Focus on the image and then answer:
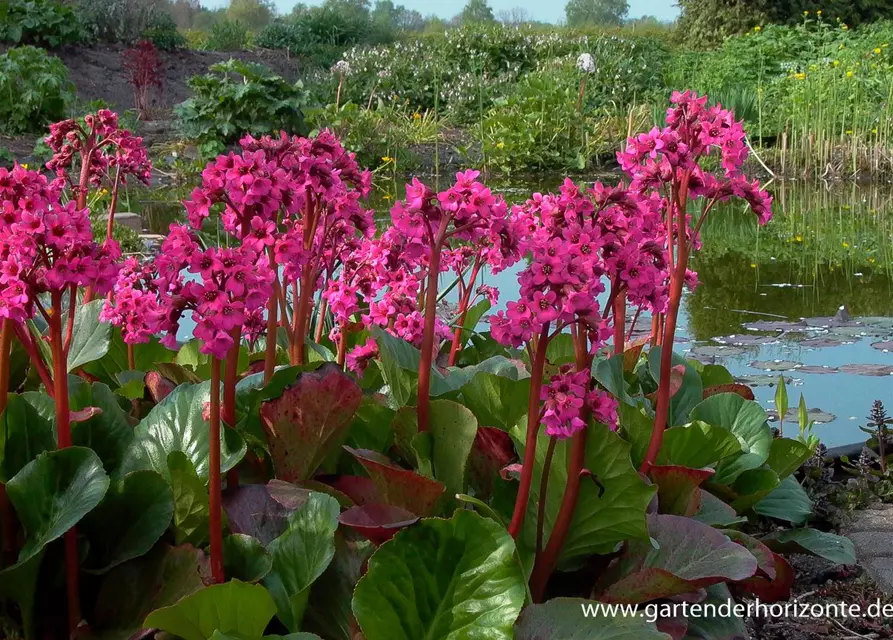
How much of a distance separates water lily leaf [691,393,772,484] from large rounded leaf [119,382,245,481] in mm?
972

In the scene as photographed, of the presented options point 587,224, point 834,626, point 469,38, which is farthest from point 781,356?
point 469,38

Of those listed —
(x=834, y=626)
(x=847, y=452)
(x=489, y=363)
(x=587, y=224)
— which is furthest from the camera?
(x=847, y=452)

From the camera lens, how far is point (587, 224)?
121 cm

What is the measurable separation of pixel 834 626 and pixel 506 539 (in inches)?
38.3

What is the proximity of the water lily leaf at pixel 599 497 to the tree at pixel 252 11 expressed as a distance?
147 feet

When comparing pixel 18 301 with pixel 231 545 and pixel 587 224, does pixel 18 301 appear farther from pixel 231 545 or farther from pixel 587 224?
pixel 587 224

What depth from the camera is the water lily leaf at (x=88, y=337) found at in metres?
1.73

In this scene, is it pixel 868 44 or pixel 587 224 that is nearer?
pixel 587 224

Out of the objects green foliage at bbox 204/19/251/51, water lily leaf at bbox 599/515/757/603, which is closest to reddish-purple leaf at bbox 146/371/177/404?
water lily leaf at bbox 599/515/757/603

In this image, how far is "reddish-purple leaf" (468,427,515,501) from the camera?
1445 millimetres

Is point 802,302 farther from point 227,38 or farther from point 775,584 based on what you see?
point 227,38

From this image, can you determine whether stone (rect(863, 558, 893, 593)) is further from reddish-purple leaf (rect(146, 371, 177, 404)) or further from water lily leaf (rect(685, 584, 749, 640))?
reddish-purple leaf (rect(146, 371, 177, 404))

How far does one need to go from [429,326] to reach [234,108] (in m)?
9.29

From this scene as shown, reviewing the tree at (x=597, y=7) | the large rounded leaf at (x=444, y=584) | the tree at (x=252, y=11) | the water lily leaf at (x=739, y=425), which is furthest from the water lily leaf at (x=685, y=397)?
the tree at (x=597, y=7)
